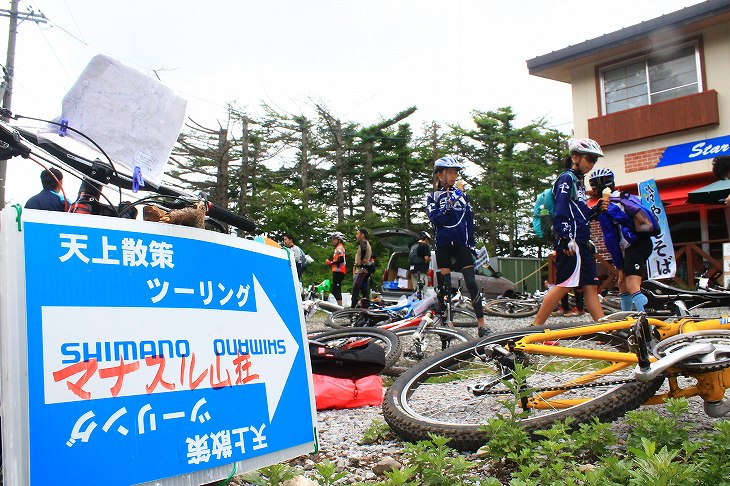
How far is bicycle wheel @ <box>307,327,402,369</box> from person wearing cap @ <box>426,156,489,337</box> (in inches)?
40.3

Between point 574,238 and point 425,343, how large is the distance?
1654 millimetres

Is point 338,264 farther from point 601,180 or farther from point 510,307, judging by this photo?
point 601,180

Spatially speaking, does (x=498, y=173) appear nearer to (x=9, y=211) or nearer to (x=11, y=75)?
(x=11, y=75)

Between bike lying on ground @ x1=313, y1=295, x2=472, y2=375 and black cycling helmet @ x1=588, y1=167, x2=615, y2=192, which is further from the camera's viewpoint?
black cycling helmet @ x1=588, y1=167, x2=615, y2=192

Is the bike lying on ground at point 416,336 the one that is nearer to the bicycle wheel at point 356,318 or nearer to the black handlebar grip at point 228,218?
the bicycle wheel at point 356,318

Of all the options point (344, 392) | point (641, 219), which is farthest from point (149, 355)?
point (641, 219)

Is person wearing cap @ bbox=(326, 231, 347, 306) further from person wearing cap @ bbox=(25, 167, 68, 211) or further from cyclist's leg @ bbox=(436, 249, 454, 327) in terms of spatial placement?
person wearing cap @ bbox=(25, 167, 68, 211)

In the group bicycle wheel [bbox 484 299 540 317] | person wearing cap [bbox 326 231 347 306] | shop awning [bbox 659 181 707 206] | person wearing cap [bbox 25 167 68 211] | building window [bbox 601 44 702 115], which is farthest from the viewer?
building window [bbox 601 44 702 115]

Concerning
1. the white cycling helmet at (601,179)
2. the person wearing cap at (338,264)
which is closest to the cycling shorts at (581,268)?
the white cycling helmet at (601,179)

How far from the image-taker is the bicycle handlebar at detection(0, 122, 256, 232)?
6.68 ft

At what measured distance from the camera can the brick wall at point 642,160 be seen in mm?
16062

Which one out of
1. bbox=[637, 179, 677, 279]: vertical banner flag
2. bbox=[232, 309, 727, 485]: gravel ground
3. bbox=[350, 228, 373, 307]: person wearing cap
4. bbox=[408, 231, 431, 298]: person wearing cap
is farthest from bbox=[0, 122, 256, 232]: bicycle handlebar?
bbox=[408, 231, 431, 298]: person wearing cap

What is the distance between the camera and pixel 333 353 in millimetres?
4199

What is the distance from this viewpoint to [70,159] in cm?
237
